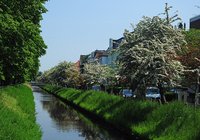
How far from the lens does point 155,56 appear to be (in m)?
28.3

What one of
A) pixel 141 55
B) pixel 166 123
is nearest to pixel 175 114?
pixel 166 123

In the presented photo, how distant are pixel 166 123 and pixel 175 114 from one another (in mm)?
640

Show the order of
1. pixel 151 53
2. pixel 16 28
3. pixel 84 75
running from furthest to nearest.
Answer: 1. pixel 84 75
2. pixel 151 53
3. pixel 16 28

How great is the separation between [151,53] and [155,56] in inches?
17.7

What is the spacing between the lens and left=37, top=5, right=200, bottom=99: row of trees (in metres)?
28.3

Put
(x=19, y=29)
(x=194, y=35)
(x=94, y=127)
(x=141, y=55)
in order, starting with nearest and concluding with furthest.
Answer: (x=19, y=29) < (x=141, y=55) < (x=94, y=127) < (x=194, y=35)

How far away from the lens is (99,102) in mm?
44469

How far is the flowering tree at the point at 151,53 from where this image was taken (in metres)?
28.3

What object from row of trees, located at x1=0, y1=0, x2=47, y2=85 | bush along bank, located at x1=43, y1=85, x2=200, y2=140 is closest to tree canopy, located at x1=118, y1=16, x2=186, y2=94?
bush along bank, located at x1=43, y1=85, x2=200, y2=140

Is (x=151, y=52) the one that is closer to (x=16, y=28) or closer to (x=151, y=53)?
(x=151, y=53)

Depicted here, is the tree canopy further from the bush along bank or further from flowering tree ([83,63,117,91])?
flowering tree ([83,63,117,91])

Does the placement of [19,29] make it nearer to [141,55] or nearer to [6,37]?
[6,37]

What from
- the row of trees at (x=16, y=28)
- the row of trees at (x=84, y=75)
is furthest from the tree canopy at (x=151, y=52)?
the row of trees at (x=84, y=75)

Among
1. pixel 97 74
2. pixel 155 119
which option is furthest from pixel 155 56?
pixel 97 74
